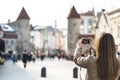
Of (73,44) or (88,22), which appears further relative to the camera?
(88,22)

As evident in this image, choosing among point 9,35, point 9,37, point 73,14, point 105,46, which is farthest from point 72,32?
point 105,46

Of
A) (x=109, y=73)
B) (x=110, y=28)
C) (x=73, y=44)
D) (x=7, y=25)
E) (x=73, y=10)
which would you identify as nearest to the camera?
(x=109, y=73)

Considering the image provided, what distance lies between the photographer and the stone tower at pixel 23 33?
127250 millimetres

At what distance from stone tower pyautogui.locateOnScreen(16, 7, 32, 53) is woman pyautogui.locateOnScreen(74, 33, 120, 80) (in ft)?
398

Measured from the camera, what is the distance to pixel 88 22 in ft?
501

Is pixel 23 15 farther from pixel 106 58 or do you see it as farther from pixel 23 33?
Result: pixel 106 58

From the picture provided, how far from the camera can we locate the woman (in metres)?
5.75

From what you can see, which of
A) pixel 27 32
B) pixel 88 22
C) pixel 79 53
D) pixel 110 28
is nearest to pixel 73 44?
pixel 27 32

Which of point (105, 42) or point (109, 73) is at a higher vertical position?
point (105, 42)

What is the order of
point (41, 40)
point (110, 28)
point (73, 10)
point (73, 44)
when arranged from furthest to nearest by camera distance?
point (41, 40), point (73, 10), point (73, 44), point (110, 28)

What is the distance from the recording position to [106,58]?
18.9 ft

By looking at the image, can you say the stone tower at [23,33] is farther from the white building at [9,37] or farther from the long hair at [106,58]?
the long hair at [106,58]

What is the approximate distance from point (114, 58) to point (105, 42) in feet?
0.81

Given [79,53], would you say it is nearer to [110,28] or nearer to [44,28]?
[110,28]
